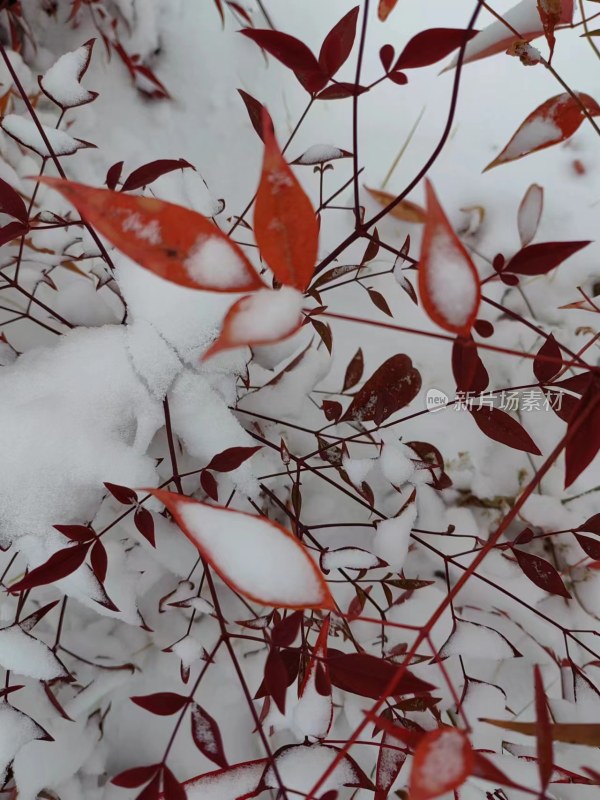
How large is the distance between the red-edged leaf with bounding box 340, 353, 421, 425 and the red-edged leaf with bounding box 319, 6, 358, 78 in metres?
0.22

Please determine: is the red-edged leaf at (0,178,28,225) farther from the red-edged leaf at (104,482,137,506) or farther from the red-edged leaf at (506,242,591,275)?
the red-edged leaf at (506,242,591,275)

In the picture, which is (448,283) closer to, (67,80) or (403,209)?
(67,80)

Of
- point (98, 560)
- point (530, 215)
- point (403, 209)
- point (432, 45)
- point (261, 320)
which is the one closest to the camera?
point (261, 320)

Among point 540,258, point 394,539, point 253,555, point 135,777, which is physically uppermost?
point 540,258

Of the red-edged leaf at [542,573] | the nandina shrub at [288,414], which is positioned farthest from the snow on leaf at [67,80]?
the red-edged leaf at [542,573]

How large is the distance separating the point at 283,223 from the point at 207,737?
358 millimetres

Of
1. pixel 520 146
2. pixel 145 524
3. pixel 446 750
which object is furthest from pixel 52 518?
pixel 520 146

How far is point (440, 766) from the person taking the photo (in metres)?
0.22

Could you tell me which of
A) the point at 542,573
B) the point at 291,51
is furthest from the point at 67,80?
the point at 542,573

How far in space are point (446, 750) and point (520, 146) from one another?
427mm

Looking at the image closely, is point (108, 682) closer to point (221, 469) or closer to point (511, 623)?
point (221, 469)

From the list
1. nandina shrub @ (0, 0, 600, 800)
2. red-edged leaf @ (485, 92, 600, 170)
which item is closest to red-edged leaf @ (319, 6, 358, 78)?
nandina shrub @ (0, 0, 600, 800)

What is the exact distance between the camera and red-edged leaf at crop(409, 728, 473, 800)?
0.21 metres

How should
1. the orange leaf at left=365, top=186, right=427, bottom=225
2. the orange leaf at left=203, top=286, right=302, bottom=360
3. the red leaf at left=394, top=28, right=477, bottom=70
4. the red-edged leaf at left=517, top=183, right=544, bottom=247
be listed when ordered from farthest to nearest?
1. the orange leaf at left=365, top=186, right=427, bottom=225
2. the red-edged leaf at left=517, top=183, right=544, bottom=247
3. the red leaf at left=394, top=28, right=477, bottom=70
4. the orange leaf at left=203, top=286, right=302, bottom=360
